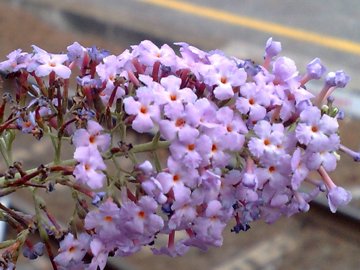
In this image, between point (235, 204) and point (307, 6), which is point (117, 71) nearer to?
point (235, 204)

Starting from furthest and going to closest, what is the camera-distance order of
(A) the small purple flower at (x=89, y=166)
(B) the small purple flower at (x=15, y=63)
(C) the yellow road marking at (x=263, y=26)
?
(C) the yellow road marking at (x=263, y=26), (B) the small purple flower at (x=15, y=63), (A) the small purple flower at (x=89, y=166)

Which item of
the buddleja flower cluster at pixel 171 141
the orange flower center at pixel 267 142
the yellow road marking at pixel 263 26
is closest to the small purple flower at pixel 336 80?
the buddleja flower cluster at pixel 171 141

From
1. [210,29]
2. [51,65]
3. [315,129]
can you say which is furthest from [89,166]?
[210,29]

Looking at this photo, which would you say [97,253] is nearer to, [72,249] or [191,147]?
[72,249]

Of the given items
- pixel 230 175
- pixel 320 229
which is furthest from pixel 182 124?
pixel 320 229

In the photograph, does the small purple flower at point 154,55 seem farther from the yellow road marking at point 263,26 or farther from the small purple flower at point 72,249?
the yellow road marking at point 263,26

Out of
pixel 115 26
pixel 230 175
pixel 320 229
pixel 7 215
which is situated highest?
pixel 230 175

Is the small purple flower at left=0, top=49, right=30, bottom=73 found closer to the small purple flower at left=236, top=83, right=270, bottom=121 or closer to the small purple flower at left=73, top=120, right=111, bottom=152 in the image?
the small purple flower at left=73, top=120, right=111, bottom=152
